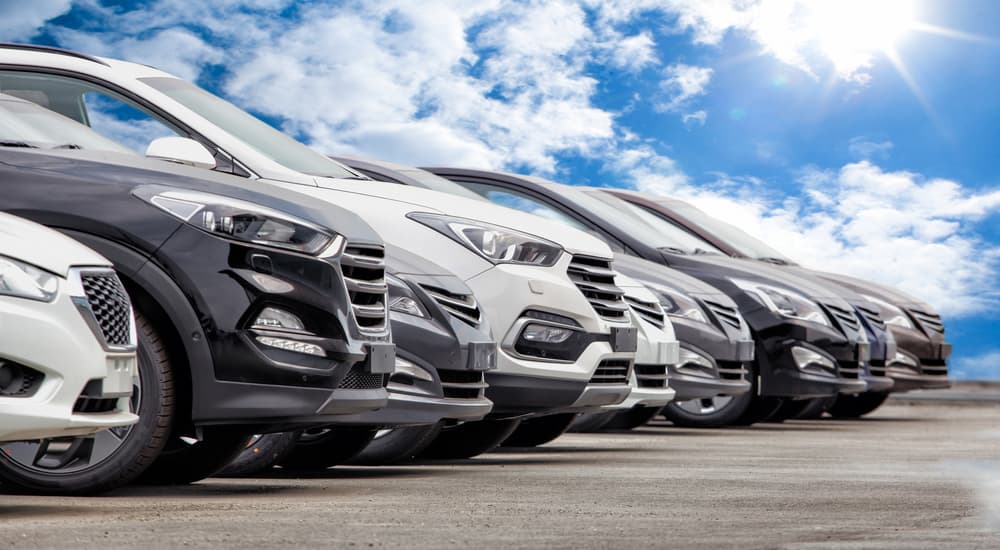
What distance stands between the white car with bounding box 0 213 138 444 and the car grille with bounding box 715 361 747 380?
291 inches

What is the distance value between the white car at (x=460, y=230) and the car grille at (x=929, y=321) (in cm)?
864

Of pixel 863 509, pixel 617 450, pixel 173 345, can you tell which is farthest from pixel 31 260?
pixel 617 450

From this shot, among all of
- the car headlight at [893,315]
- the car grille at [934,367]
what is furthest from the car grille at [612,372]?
the car grille at [934,367]

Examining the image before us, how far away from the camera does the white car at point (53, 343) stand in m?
5.93

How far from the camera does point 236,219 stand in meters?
7.07

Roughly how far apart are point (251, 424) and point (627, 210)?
26.4 ft

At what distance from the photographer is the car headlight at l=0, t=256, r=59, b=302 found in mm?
5965

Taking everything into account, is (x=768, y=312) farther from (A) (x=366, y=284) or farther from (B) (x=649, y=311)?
(A) (x=366, y=284)

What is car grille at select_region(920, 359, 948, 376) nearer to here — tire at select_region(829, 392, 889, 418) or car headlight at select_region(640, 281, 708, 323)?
tire at select_region(829, 392, 889, 418)

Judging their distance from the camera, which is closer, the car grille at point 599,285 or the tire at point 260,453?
the tire at point 260,453

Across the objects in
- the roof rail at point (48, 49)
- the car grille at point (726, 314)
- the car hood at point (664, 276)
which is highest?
the roof rail at point (48, 49)

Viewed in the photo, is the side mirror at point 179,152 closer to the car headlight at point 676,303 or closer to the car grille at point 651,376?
the car grille at point 651,376

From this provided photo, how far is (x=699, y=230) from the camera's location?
15.8 meters

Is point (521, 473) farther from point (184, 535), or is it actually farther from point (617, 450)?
point (184, 535)
